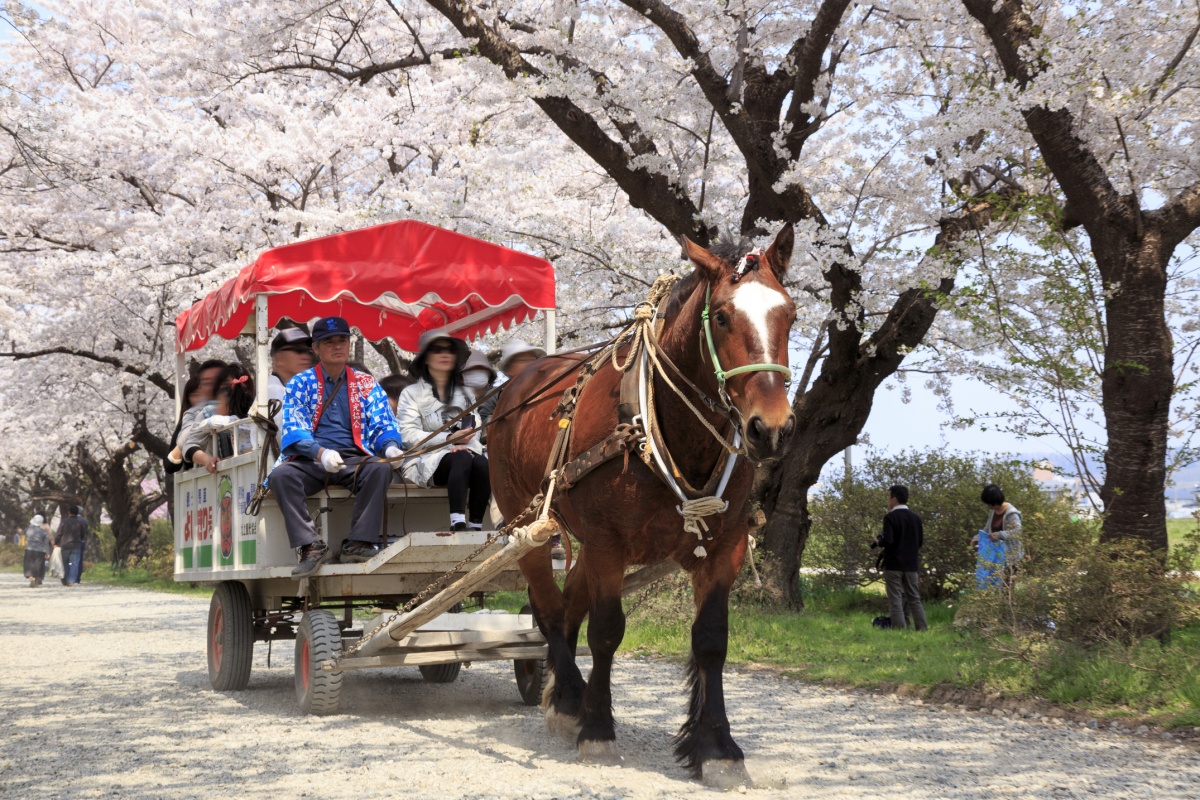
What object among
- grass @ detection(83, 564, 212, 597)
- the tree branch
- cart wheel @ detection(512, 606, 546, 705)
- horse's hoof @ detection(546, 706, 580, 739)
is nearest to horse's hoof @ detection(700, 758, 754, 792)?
horse's hoof @ detection(546, 706, 580, 739)

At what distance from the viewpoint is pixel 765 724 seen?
22.4 ft

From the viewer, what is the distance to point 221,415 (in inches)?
355

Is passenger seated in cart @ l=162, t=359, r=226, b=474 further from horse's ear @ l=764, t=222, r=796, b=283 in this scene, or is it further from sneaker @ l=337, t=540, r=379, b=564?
horse's ear @ l=764, t=222, r=796, b=283

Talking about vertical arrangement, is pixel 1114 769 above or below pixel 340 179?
below

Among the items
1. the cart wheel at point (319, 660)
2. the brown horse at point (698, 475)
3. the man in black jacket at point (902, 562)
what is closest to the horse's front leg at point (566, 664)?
the brown horse at point (698, 475)

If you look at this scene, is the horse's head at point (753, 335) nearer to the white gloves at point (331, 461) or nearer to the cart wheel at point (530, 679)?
the white gloves at point (331, 461)

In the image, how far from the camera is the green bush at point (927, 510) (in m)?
13.1

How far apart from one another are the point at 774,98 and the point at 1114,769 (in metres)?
7.91

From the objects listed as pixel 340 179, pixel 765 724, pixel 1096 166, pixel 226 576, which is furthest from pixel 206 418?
pixel 340 179

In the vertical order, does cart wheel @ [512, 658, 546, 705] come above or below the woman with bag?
below

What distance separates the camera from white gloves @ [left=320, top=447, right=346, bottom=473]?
697cm

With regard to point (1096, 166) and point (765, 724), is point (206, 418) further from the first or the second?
point (1096, 166)

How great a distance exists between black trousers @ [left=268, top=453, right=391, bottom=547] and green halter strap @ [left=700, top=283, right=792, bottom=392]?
9.27ft

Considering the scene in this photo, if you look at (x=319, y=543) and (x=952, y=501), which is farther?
(x=952, y=501)
